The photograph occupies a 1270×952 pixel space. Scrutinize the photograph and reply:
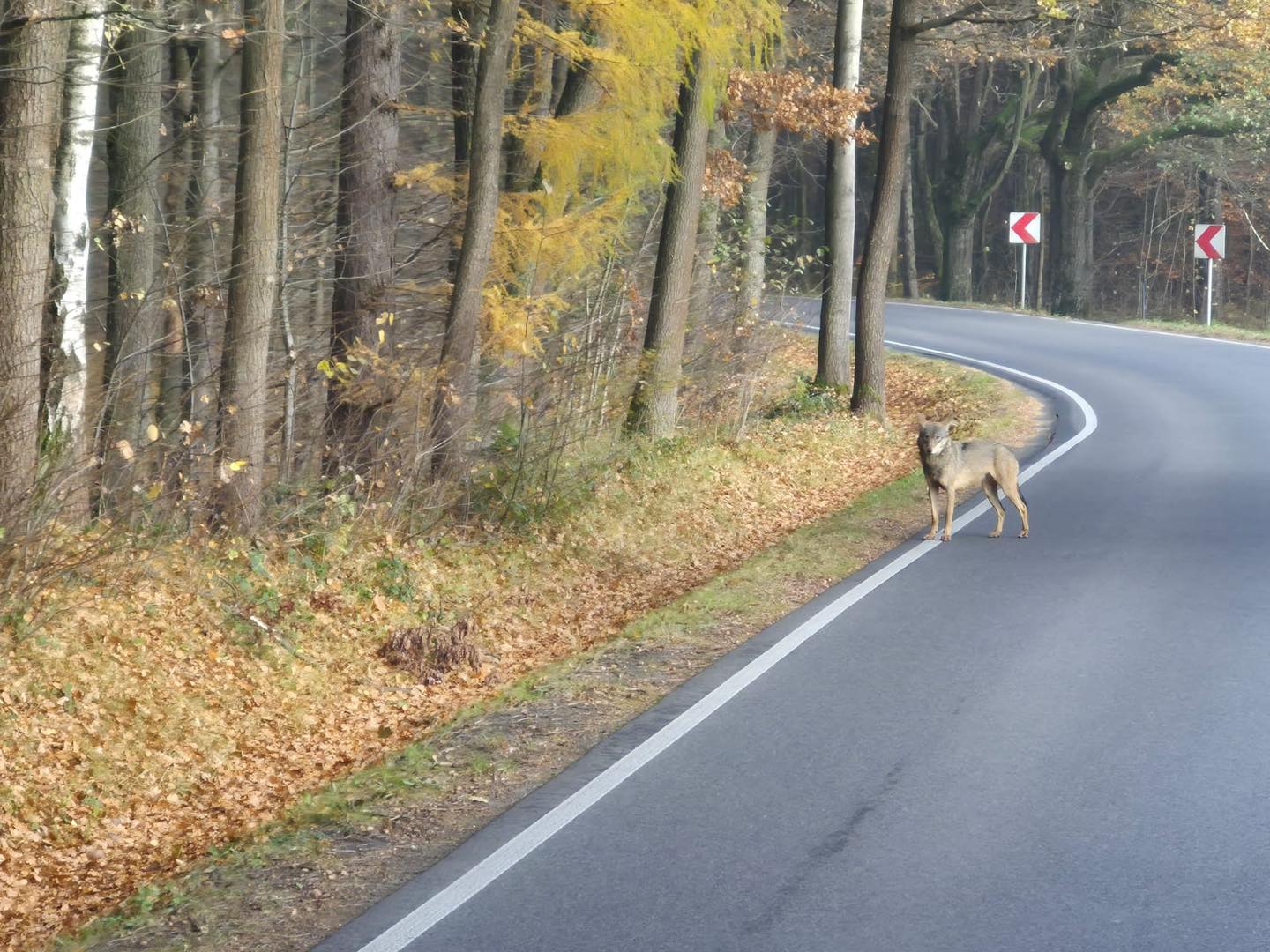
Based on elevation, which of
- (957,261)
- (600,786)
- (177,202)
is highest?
(957,261)

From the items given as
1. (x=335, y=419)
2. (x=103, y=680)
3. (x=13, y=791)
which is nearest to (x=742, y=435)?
(x=335, y=419)

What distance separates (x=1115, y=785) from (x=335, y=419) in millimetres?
9246

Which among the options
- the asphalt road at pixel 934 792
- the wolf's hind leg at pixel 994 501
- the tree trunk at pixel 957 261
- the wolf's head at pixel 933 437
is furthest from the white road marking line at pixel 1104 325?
the asphalt road at pixel 934 792

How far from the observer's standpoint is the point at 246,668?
966cm

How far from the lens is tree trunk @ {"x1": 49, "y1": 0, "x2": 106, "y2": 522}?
34.3 feet

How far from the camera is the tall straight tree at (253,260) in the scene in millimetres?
12117

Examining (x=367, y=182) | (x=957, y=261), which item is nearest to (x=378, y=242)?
(x=367, y=182)

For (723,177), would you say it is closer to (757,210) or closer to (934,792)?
(757,210)

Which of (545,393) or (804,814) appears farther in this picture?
(545,393)

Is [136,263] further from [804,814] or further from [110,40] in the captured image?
[804,814]

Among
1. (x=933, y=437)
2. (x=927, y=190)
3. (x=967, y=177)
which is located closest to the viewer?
A: (x=933, y=437)

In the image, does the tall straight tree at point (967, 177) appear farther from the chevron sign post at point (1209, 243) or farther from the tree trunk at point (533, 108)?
the tree trunk at point (533, 108)

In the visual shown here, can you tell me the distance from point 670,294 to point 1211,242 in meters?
21.2

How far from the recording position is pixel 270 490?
1277 cm
